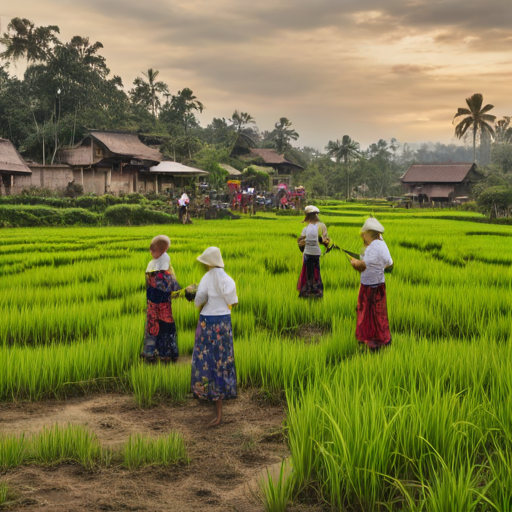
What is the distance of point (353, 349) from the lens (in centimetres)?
515

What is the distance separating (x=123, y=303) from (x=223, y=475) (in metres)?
4.15

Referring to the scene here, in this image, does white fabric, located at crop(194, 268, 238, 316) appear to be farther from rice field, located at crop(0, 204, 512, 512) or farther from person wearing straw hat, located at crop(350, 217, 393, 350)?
person wearing straw hat, located at crop(350, 217, 393, 350)

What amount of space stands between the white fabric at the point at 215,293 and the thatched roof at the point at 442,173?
4380 cm

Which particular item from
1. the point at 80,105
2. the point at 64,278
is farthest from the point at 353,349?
the point at 80,105

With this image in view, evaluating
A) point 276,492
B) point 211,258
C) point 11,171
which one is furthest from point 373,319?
point 11,171

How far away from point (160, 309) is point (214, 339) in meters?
1.04

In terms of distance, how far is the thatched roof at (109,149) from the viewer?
33.5m

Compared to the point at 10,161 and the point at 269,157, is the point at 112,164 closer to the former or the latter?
the point at 10,161

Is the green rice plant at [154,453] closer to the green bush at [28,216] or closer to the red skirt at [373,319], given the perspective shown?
the red skirt at [373,319]

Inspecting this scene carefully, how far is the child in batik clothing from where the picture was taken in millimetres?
4723

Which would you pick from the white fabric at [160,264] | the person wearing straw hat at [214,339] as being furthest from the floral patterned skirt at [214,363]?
the white fabric at [160,264]

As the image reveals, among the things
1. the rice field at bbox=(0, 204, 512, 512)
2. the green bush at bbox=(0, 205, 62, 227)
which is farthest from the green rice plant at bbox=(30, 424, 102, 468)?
the green bush at bbox=(0, 205, 62, 227)

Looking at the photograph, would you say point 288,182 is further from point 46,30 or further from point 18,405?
point 18,405

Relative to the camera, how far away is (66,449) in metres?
3.23
